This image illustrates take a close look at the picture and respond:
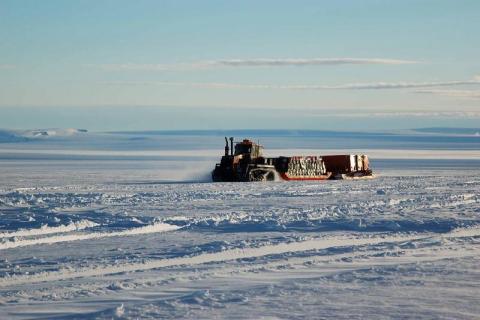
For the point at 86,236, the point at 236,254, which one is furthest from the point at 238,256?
the point at 86,236

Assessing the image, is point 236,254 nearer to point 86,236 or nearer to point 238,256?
point 238,256

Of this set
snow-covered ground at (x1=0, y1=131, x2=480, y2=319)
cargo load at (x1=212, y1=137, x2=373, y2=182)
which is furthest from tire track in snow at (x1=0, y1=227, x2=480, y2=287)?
cargo load at (x1=212, y1=137, x2=373, y2=182)

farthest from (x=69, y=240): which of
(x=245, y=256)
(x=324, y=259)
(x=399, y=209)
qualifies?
(x=399, y=209)

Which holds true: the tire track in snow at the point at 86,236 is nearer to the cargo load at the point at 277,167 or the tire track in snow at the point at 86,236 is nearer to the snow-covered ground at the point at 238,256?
the snow-covered ground at the point at 238,256

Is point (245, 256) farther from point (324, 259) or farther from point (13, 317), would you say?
point (13, 317)

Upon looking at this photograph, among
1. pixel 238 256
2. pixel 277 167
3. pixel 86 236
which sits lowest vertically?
pixel 238 256

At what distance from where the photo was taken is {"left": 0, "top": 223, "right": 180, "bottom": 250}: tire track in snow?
12.1 metres

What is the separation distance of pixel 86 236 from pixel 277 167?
17.4m

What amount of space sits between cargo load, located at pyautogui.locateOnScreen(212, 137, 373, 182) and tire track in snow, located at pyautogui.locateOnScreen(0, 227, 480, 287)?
46.5 feet

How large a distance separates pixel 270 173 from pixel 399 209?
1159cm

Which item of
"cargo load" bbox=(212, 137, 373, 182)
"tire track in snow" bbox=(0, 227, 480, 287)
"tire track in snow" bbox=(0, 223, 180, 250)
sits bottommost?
"tire track in snow" bbox=(0, 227, 480, 287)

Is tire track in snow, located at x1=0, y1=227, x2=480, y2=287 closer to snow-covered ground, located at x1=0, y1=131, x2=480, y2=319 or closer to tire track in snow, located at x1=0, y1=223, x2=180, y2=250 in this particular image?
snow-covered ground, located at x1=0, y1=131, x2=480, y2=319

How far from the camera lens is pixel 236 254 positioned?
11.1 m

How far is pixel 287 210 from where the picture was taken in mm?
16969
